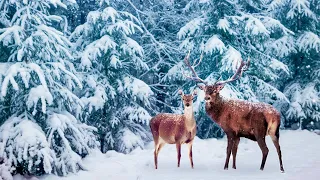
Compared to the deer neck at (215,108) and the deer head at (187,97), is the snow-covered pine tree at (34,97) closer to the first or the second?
the deer head at (187,97)

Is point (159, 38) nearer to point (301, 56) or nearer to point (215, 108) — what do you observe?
point (301, 56)

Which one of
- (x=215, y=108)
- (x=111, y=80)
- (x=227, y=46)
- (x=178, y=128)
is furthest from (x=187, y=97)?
(x=227, y=46)

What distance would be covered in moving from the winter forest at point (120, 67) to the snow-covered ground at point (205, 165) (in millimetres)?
495

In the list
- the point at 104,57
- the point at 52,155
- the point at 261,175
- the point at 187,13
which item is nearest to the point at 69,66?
the point at 52,155

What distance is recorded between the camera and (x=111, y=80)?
1299 cm

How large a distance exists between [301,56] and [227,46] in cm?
490

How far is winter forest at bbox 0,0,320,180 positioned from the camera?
7855mm

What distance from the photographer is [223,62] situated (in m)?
12.7

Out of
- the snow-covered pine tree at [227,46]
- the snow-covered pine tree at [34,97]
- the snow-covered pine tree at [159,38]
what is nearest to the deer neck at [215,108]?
the snow-covered pine tree at [34,97]

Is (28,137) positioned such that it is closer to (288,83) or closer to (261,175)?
(261,175)

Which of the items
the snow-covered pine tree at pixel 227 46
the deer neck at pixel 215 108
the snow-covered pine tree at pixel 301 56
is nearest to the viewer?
the deer neck at pixel 215 108

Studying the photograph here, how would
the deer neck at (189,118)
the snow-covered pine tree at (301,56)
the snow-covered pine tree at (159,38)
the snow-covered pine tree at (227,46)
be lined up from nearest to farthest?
the deer neck at (189,118) < the snow-covered pine tree at (227,46) < the snow-covered pine tree at (159,38) < the snow-covered pine tree at (301,56)

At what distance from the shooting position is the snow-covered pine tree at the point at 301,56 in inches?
615

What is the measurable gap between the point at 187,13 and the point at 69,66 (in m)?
8.76
